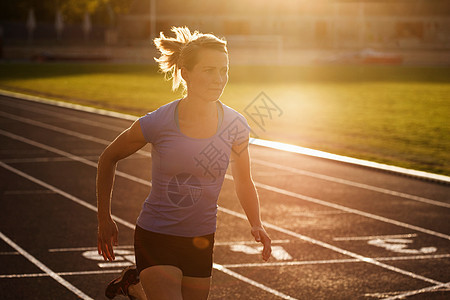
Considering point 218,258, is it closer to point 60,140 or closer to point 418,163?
point 418,163

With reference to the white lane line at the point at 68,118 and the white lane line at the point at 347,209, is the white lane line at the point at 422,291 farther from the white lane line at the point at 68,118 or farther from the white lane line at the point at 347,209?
the white lane line at the point at 68,118

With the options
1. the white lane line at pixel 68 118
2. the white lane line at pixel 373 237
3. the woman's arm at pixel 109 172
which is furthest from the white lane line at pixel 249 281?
the white lane line at pixel 68 118

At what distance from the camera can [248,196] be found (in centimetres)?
465

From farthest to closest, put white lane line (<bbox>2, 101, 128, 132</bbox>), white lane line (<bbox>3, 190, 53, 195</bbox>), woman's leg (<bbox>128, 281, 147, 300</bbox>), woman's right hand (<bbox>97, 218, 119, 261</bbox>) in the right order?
white lane line (<bbox>2, 101, 128, 132</bbox>) → white lane line (<bbox>3, 190, 53, 195</bbox>) → woman's leg (<bbox>128, 281, 147, 300</bbox>) → woman's right hand (<bbox>97, 218, 119, 261</bbox>)

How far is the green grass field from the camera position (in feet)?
57.1

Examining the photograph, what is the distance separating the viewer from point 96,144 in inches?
672

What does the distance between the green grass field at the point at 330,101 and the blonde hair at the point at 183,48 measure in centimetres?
1039

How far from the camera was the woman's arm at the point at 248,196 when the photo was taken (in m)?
4.58

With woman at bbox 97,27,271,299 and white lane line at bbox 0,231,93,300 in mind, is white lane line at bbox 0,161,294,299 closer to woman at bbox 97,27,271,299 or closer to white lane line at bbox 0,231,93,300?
white lane line at bbox 0,231,93,300

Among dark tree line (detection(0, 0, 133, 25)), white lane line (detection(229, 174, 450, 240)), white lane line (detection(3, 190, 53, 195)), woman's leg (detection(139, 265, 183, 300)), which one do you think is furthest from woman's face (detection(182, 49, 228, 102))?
dark tree line (detection(0, 0, 133, 25))

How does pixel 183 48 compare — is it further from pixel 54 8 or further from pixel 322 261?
pixel 54 8

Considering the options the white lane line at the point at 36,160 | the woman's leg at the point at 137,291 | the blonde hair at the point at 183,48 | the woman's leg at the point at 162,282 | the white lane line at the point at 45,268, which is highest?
the blonde hair at the point at 183,48

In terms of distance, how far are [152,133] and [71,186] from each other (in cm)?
818

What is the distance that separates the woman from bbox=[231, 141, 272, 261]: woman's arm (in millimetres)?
184
